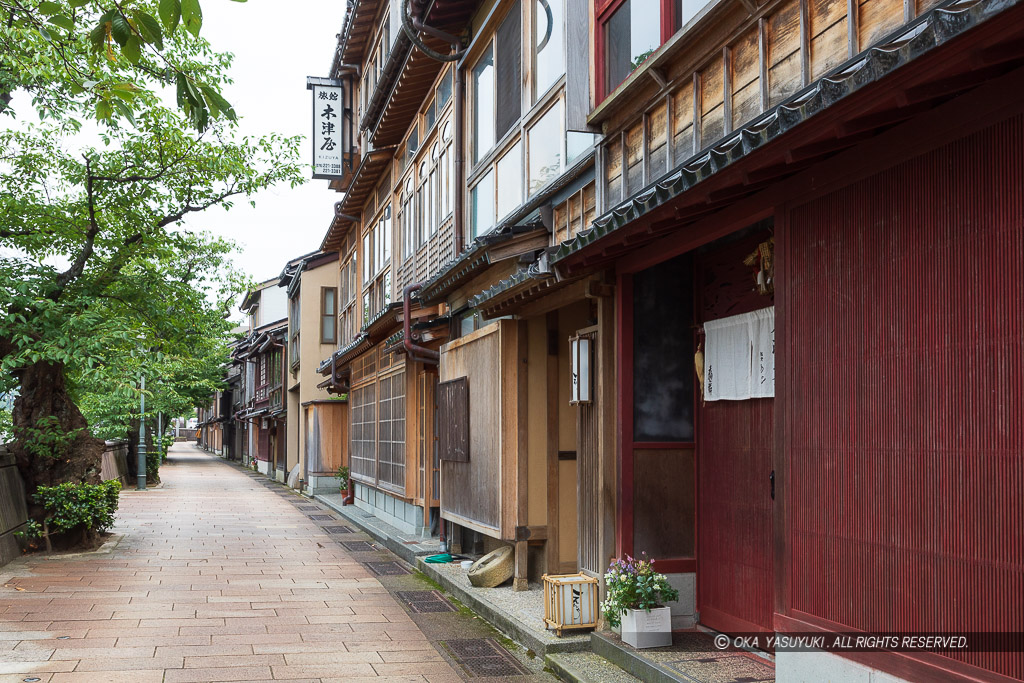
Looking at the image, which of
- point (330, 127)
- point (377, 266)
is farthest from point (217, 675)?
point (330, 127)

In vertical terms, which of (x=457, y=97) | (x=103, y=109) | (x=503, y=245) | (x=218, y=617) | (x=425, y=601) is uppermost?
(x=457, y=97)

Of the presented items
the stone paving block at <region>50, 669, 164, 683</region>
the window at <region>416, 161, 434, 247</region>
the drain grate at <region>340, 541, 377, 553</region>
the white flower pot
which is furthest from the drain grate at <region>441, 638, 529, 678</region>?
the window at <region>416, 161, 434, 247</region>

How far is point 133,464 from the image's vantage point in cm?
3828

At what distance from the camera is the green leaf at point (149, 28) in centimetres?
452

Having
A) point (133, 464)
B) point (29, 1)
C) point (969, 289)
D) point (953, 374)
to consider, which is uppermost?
point (29, 1)

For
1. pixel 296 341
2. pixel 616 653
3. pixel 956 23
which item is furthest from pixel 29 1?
pixel 296 341

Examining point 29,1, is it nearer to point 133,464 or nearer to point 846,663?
point 846,663

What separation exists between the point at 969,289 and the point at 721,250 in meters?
4.01

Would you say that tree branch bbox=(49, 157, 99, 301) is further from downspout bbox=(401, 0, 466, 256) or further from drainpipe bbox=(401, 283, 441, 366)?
downspout bbox=(401, 0, 466, 256)

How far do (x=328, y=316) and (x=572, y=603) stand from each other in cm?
2894

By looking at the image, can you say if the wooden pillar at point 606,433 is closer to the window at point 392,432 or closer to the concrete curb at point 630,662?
the concrete curb at point 630,662

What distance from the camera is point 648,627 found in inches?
308

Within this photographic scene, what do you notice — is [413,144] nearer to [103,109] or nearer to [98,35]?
[103,109]

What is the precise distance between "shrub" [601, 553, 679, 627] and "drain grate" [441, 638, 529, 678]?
1163 mm
